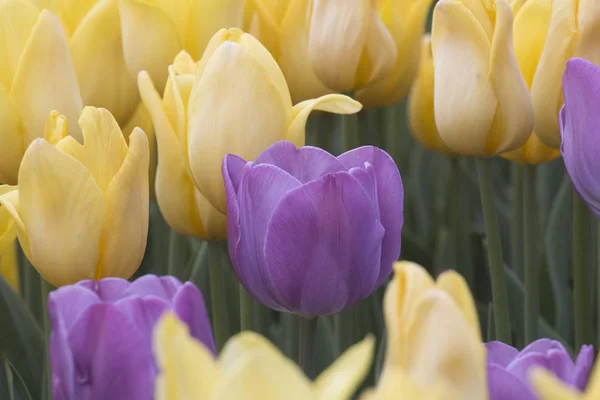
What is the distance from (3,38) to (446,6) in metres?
0.36

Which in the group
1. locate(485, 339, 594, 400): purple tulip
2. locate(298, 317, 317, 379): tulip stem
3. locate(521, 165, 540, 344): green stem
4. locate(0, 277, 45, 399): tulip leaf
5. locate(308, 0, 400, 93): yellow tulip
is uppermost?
locate(308, 0, 400, 93): yellow tulip

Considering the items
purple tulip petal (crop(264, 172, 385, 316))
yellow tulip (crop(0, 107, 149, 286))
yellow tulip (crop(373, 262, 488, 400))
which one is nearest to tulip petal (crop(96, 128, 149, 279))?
yellow tulip (crop(0, 107, 149, 286))

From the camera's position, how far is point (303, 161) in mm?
672

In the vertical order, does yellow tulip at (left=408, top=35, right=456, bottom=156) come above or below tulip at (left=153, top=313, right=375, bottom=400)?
below

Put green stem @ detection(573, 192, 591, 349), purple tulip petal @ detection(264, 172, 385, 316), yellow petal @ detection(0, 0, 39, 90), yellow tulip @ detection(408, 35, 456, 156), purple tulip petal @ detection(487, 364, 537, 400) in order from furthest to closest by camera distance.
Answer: yellow tulip @ detection(408, 35, 456, 156), green stem @ detection(573, 192, 591, 349), yellow petal @ detection(0, 0, 39, 90), purple tulip petal @ detection(264, 172, 385, 316), purple tulip petal @ detection(487, 364, 537, 400)

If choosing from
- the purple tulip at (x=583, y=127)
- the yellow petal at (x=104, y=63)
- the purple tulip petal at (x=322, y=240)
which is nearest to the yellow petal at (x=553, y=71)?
the purple tulip at (x=583, y=127)

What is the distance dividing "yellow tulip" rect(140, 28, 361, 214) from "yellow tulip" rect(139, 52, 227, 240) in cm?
3

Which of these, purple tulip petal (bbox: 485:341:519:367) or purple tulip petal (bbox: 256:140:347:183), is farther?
purple tulip petal (bbox: 256:140:347:183)

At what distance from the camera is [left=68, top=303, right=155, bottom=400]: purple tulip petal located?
0.45 metres

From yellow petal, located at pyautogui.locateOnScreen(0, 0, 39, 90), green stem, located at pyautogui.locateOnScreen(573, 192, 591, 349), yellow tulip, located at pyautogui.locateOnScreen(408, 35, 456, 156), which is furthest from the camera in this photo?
yellow tulip, located at pyautogui.locateOnScreen(408, 35, 456, 156)

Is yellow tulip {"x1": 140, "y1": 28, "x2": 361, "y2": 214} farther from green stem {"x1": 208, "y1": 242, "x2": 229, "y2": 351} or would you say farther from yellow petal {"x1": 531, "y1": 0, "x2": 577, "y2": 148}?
yellow petal {"x1": 531, "y1": 0, "x2": 577, "y2": 148}

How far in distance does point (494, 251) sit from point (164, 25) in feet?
1.13

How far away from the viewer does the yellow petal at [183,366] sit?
0.32m

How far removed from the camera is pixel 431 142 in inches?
43.9
